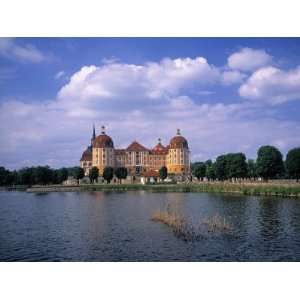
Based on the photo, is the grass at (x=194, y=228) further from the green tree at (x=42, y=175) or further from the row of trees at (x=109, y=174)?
the green tree at (x=42, y=175)

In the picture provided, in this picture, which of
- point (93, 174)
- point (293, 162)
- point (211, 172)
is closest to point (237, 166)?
→ point (293, 162)

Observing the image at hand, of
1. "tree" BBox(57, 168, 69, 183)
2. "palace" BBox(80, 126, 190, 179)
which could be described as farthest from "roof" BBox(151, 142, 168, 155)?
"tree" BBox(57, 168, 69, 183)

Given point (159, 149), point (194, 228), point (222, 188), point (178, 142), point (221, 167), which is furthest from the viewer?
point (159, 149)

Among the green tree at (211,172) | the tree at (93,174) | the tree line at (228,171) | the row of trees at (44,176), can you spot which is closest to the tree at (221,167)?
the tree line at (228,171)

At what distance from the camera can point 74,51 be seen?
13.0 m

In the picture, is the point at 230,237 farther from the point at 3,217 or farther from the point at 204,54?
the point at 3,217

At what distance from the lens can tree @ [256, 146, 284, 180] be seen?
123 feet

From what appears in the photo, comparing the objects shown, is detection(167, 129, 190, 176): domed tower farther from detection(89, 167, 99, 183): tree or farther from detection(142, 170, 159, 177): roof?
detection(89, 167, 99, 183): tree

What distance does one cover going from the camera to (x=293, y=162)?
119ft

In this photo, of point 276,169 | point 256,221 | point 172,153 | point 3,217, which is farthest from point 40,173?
point 256,221

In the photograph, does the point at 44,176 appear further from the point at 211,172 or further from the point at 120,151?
the point at 211,172

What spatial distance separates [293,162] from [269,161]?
2.24 meters

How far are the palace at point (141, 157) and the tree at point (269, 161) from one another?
26.0 meters
